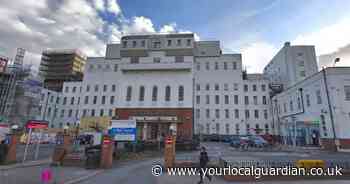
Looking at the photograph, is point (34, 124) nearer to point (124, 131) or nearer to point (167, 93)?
point (124, 131)

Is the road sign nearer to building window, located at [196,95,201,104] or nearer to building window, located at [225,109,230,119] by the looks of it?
building window, located at [196,95,201,104]

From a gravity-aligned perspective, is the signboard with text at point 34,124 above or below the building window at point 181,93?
below

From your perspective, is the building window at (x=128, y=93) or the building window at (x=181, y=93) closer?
the building window at (x=181, y=93)

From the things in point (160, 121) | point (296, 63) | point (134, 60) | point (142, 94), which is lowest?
point (160, 121)

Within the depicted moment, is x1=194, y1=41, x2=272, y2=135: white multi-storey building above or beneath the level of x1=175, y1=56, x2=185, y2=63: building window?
beneath

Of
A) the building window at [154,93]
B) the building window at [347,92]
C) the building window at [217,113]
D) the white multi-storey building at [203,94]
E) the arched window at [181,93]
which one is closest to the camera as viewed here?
the building window at [347,92]

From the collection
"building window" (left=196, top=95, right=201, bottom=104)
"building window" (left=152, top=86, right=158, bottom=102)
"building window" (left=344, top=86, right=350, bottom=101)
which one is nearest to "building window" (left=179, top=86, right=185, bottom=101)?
"building window" (left=152, top=86, right=158, bottom=102)

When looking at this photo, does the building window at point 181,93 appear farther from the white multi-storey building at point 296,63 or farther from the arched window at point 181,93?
the white multi-storey building at point 296,63

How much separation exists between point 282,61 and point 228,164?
1969 inches

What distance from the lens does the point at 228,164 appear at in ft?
36.7

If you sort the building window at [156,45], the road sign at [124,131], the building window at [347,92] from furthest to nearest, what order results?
the building window at [156,45] < the building window at [347,92] < the road sign at [124,131]

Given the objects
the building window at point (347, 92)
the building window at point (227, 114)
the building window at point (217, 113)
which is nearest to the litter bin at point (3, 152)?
the building window at point (347, 92)

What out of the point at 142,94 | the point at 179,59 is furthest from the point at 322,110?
the point at 142,94

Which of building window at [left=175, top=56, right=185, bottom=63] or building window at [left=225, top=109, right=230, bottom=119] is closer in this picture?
building window at [left=175, top=56, right=185, bottom=63]
